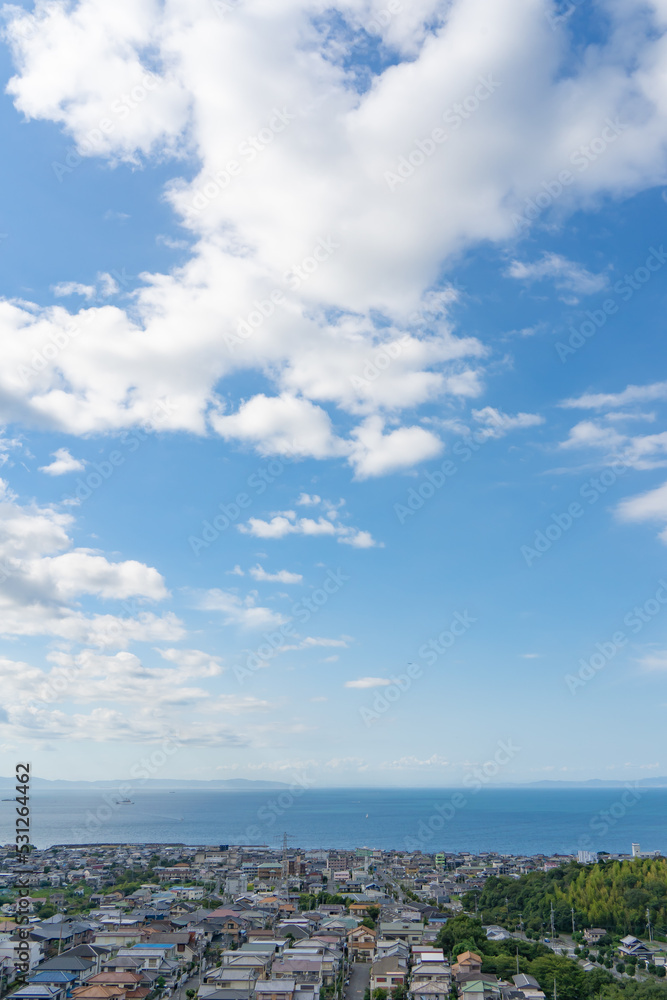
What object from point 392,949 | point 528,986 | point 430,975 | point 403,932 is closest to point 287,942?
point 392,949

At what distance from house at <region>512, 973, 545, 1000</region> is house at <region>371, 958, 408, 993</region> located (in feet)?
8.81

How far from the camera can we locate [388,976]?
16.8 m

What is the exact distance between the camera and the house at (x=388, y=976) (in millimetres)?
16719

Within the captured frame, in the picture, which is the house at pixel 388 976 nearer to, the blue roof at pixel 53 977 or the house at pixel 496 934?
the house at pixel 496 934

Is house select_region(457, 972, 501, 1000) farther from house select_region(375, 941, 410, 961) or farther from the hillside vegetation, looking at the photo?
the hillside vegetation

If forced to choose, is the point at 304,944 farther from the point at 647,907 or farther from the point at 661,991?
the point at 647,907

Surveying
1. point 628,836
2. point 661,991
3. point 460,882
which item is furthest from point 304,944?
point 628,836

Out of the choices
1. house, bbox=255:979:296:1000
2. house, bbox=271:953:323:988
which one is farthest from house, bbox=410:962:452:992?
house, bbox=255:979:296:1000

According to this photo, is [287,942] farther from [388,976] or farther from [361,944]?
[388,976]

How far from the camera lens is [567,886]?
2786 cm

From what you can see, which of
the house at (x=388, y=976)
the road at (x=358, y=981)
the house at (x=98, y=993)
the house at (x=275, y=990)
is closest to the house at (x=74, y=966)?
the house at (x=98, y=993)

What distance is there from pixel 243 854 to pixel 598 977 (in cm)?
3778

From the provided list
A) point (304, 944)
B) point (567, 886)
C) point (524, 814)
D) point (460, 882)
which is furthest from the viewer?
point (524, 814)

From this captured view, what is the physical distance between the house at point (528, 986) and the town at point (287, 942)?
4cm
